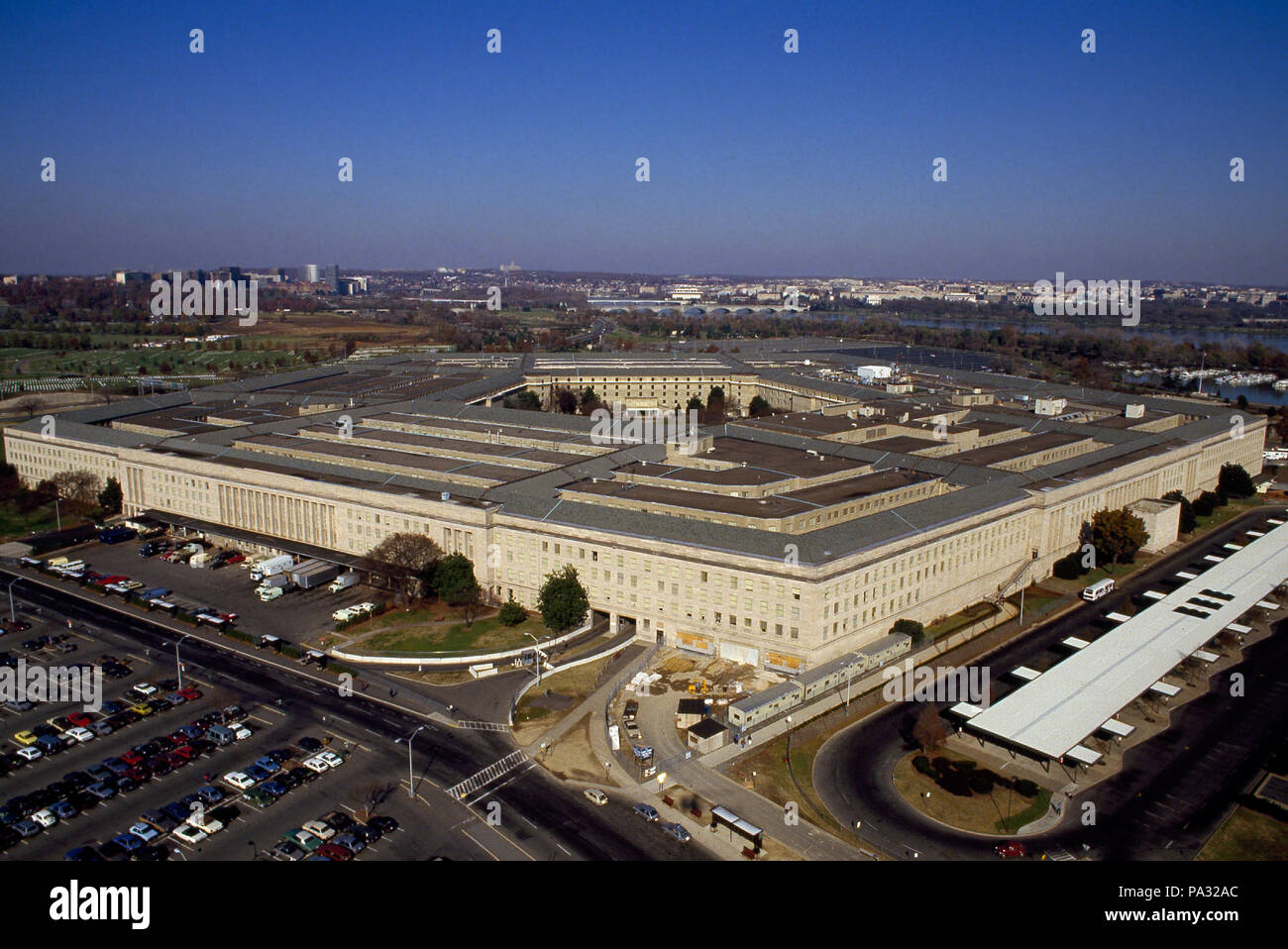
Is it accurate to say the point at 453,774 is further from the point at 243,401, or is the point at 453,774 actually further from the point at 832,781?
the point at 243,401

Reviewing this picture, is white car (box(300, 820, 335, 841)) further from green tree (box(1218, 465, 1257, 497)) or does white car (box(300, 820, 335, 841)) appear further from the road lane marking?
green tree (box(1218, 465, 1257, 497))

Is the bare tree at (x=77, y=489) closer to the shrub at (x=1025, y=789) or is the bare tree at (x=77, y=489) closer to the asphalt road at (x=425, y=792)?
the asphalt road at (x=425, y=792)

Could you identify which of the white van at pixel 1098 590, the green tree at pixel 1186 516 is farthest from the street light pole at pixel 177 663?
the green tree at pixel 1186 516

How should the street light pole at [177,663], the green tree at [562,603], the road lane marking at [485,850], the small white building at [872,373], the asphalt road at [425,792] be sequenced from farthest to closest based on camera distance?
the small white building at [872,373] < the green tree at [562,603] < the street light pole at [177,663] < the asphalt road at [425,792] < the road lane marking at [485,850]

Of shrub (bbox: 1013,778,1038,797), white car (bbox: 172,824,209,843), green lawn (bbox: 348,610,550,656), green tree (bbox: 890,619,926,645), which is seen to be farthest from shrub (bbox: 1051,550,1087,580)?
white car (bbox: 172,824,209,843)

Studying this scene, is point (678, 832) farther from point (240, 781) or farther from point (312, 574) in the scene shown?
point (312, 574)

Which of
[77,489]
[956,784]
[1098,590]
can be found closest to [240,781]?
[956,784]
